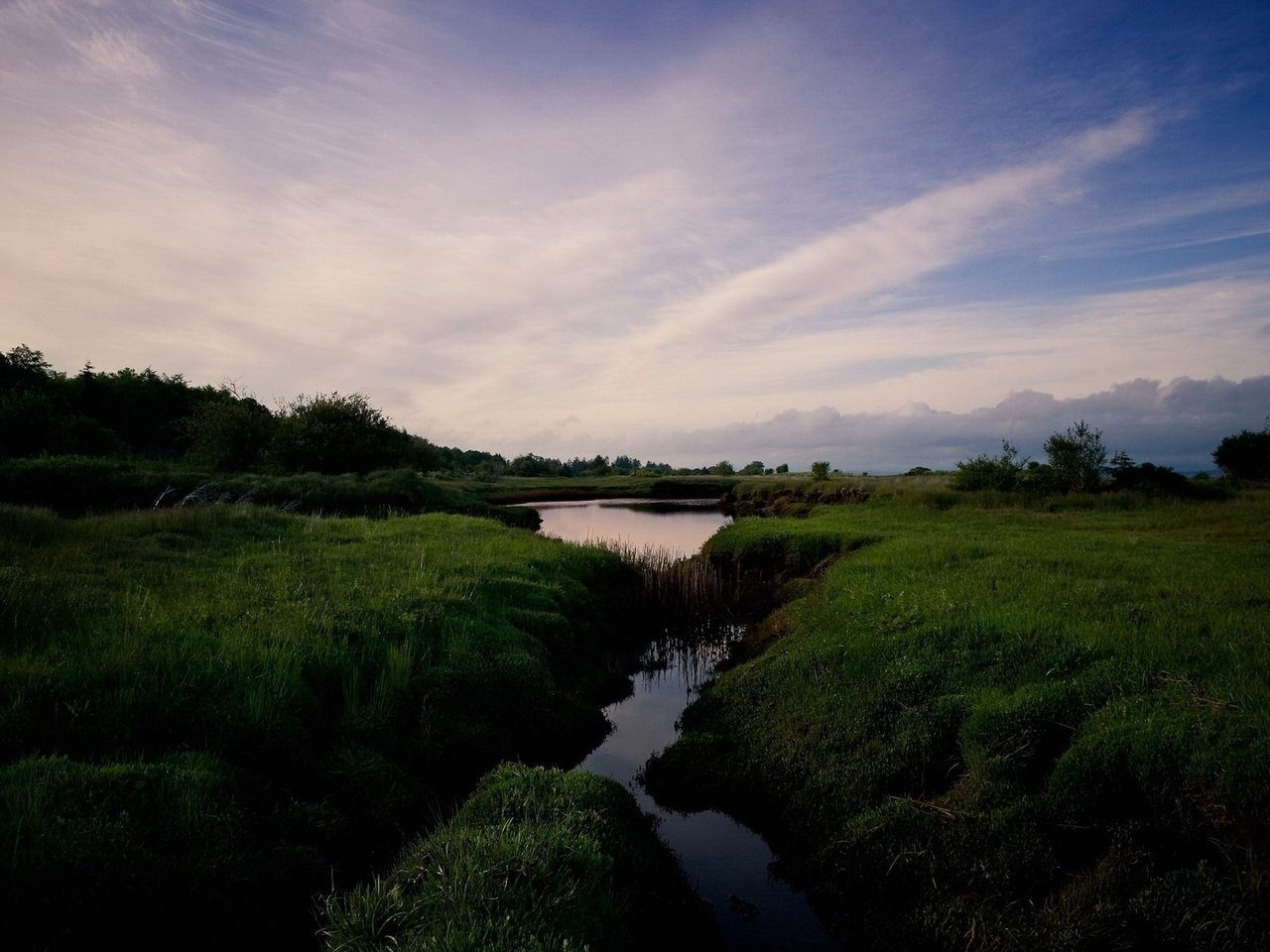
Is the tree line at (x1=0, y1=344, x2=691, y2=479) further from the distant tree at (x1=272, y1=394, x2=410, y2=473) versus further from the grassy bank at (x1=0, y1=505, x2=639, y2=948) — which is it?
the grassy bank at (x1=0, y1=505, x2=639, y2=948)

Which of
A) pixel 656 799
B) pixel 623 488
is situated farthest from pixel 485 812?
pixel 623 488

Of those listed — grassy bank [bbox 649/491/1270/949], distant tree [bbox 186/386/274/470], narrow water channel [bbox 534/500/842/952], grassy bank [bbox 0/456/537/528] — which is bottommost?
narrow water channel [bbox 534/500/842/952]

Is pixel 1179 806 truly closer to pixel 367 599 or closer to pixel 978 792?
pixel 978 792

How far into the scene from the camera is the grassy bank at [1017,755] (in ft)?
19.0

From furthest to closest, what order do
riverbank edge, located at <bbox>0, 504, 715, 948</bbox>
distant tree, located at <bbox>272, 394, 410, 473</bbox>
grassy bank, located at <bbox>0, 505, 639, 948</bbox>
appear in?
distant tree, located at <bbox>272, 394, 410, 473</bbox>, grassy bank, located at <bbox>0, 505, 639, 948</bbox>, riverbank edge, located at <bbox>0, 504, 715, 948</bbox>

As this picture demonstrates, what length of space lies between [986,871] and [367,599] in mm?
10343

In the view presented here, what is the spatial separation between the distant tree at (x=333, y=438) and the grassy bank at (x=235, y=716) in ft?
86.3

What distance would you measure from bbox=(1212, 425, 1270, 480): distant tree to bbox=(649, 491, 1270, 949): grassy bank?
153 ft

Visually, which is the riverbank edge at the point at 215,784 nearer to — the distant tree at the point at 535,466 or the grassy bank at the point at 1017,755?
the grassy bank at the point at 1017,755

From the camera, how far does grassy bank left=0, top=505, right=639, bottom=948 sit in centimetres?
525

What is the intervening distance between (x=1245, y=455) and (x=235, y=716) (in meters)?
67.8

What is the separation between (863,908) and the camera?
6.73 m

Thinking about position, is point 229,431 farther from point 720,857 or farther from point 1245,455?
point 1245,455

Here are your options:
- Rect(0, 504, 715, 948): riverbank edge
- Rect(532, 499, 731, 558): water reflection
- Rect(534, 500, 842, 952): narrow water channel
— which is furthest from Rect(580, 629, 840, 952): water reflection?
Rect(532, 499, 731, 558): water reflection
